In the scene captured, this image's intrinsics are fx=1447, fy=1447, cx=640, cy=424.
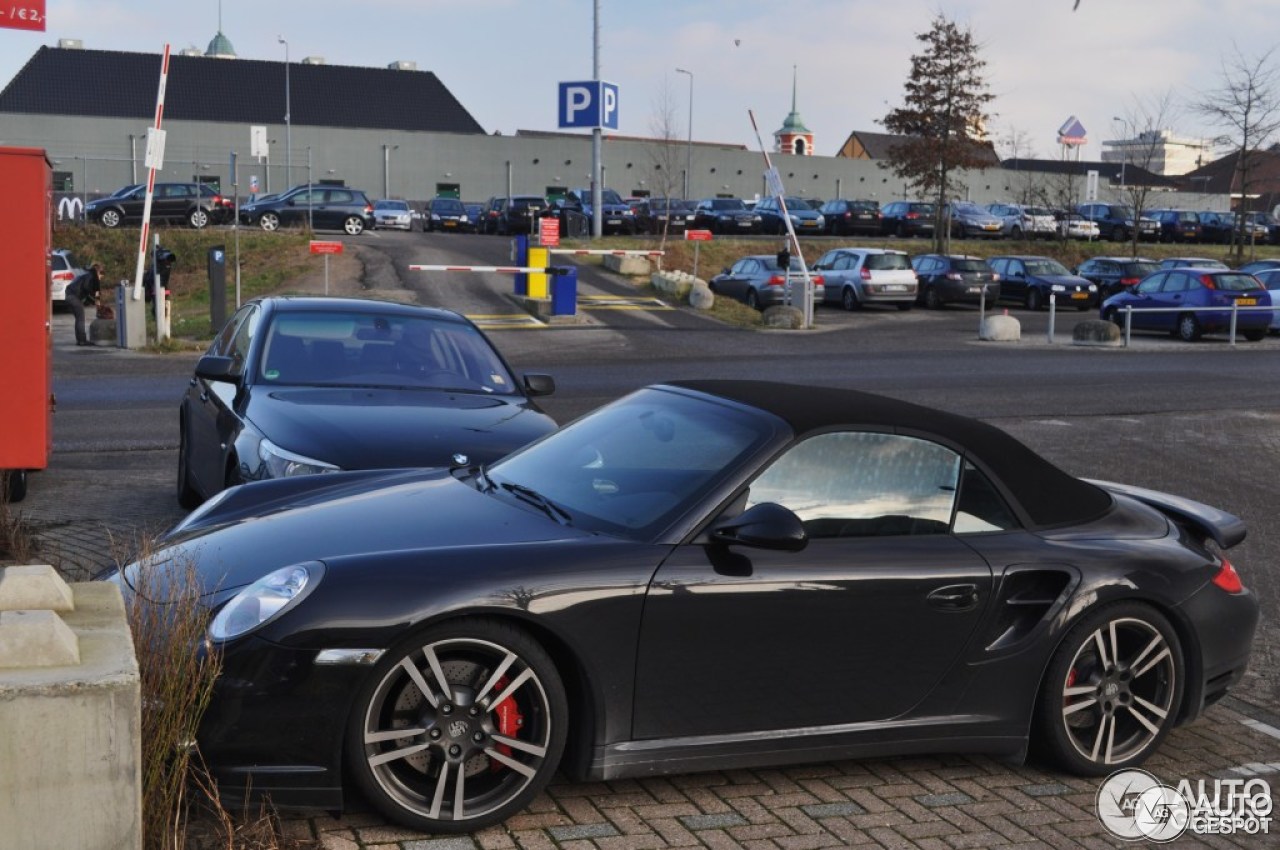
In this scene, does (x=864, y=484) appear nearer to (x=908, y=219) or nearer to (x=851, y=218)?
(x=851, y=218)

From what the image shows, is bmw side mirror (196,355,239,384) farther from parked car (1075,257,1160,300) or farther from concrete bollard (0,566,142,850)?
parked car (1075,257,1160,300)

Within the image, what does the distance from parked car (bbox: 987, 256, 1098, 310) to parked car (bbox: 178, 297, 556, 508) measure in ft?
102

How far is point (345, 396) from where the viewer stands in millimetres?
8586

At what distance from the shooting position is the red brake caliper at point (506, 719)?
174 inches

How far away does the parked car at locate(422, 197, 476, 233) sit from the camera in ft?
186

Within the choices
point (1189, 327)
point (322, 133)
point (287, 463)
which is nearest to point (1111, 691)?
point (287, 463)

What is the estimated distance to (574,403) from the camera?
669 inches

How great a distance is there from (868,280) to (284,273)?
1451 centimetres

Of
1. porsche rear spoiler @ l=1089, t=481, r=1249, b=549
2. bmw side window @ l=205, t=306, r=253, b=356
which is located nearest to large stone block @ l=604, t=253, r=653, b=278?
bmw side window @ l=205, t=306, r=253, b=356

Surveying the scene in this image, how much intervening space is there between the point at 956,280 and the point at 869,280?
2.87 metres

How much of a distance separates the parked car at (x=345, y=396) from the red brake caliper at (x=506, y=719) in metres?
3.09

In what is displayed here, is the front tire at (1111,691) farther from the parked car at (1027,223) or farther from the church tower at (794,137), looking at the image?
the church tower at (794,137)

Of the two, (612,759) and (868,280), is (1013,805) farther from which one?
(868,280)

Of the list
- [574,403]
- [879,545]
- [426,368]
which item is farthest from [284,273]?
[879,545]
